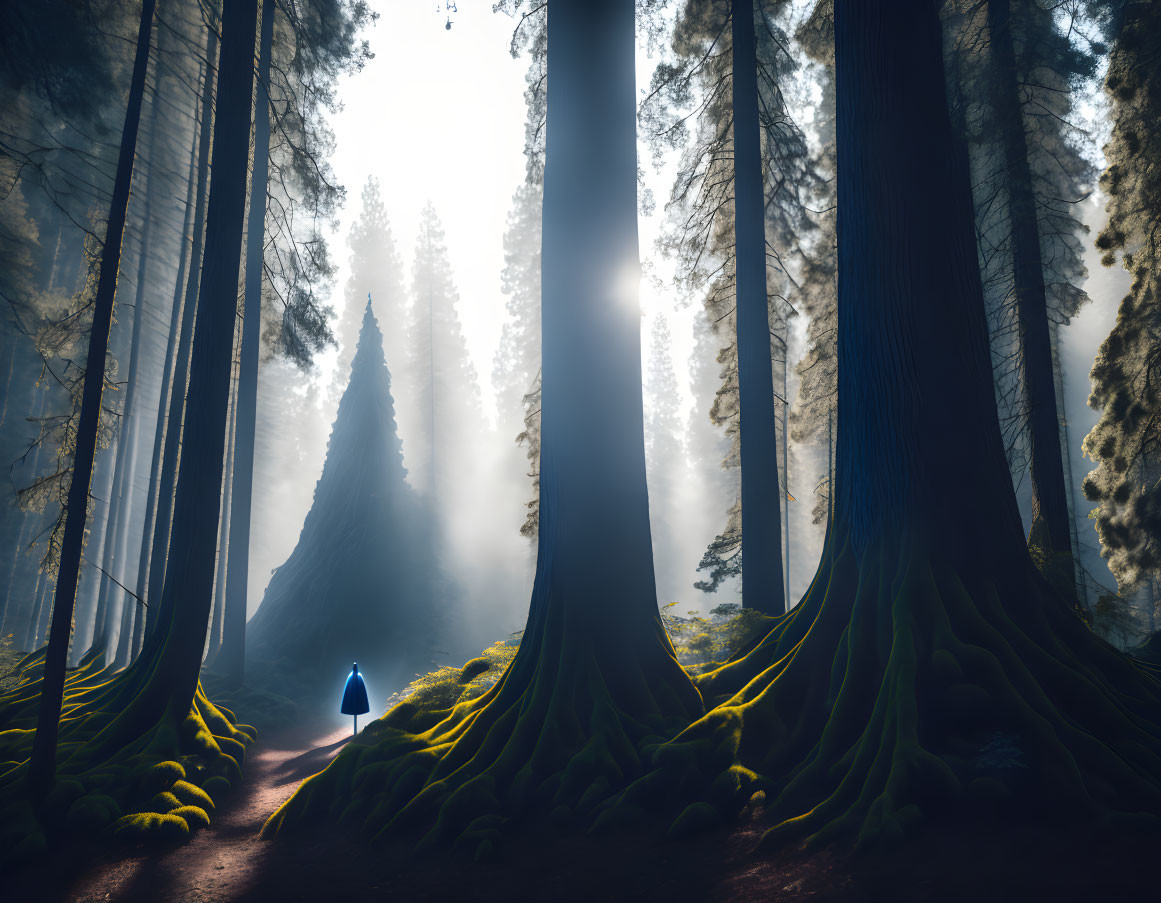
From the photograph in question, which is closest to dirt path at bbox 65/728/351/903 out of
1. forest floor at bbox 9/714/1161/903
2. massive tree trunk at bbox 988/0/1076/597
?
forest floor at bbox 9/714/1161/903

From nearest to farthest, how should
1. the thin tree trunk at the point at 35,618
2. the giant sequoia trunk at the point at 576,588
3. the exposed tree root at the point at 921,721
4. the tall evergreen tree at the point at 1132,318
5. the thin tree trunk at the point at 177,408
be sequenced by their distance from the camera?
the exposed tree root at the point at 921,721 → the giant sequoia trunk at the point at 576,588 → the tall evergreen tree at the point at 1132,318 → the thin tree trunk at the point at 177,408 → the thin tree trunk at the point at 35,618

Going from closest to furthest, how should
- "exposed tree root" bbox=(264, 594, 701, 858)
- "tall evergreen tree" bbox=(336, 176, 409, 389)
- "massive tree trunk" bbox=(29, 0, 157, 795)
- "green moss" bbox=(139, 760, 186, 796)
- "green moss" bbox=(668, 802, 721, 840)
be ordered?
1. "green moss" bbox=(668, 802, 721, 840)
2. "exposed tree root" bbox=(264, 594, 701, 858)
3. "massive tree trunk" bbox=(29, 0, 157, 795)
4. "green moss" bbox=(139, 760, 186, 796)
5. "tall evergreen tree" bbox=(336, 176, 409, 389)

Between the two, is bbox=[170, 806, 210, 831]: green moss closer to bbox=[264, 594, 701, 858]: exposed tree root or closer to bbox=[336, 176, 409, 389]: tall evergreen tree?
bbox=[264, 594, 701, 858]: exposed tree root

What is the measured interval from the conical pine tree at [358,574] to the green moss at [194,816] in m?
10.5

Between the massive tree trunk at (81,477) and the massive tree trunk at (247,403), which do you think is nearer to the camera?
the massive tree trunk at (81,477)

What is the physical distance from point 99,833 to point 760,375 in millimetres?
9550

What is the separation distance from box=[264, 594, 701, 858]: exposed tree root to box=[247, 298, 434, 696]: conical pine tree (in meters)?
11.6

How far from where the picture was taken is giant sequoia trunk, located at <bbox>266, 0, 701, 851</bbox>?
5.10 metres

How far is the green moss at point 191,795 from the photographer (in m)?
6.61

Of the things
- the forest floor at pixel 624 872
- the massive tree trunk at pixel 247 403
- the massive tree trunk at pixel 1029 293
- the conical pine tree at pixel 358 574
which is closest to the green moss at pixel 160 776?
the forest floor at pixel 624 872

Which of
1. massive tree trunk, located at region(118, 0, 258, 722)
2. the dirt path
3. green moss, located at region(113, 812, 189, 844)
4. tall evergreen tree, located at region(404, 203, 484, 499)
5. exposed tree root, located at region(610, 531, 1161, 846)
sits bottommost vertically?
the dirt path

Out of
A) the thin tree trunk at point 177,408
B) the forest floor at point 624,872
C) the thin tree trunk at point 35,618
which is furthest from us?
the thin tree trunk at point 35,618

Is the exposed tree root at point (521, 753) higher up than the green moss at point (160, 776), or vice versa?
the exposed tree root at point (521, 753)

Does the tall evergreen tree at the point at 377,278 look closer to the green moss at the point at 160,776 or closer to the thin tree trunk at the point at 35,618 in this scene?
the thin tree trunk at the point at 35,618
